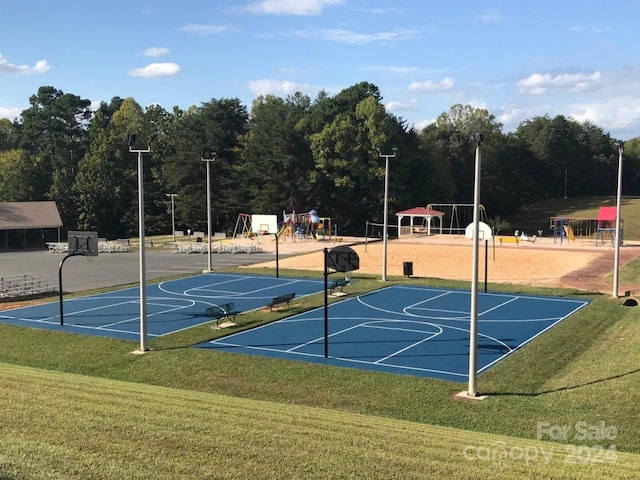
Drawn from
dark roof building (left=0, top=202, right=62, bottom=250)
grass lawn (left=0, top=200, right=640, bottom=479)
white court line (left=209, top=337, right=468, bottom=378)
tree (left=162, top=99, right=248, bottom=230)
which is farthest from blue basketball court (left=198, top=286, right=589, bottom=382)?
tree (left=162, top=99, right=248, bottom=230)

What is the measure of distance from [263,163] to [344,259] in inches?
1953

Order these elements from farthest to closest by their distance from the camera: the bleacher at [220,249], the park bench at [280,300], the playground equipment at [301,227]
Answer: the playground equipment at [301,227]
the bleacher at [220,249]
the park bench at [280,300]

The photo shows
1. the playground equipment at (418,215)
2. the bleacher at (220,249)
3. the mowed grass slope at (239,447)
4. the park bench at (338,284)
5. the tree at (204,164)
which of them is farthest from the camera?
the tree at (204,164)

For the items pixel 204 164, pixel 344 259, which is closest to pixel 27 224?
pixel 204 164

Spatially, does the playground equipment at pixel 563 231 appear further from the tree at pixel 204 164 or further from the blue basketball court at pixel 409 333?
the tree at pixel 204 164

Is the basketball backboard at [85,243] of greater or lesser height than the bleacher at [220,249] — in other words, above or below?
above

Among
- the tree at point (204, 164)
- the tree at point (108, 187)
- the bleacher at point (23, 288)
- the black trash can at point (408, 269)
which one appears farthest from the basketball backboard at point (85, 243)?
the tree at point (108, 187)

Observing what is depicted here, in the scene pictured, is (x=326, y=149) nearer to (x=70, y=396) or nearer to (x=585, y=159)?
(x=585, y=159)

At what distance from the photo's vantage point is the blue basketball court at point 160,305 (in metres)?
24.0

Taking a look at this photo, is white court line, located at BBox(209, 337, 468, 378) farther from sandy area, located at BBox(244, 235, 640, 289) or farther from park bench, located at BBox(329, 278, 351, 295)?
sandy area, located at BBox(244, 235, 640, 289)

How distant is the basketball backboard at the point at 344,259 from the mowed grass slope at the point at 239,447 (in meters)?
11.9

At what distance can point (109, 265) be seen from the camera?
4419 cm

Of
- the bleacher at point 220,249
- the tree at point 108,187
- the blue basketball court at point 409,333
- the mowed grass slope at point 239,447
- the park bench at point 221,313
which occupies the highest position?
the tree at point 108,187

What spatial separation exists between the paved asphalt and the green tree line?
2156 centimetres
